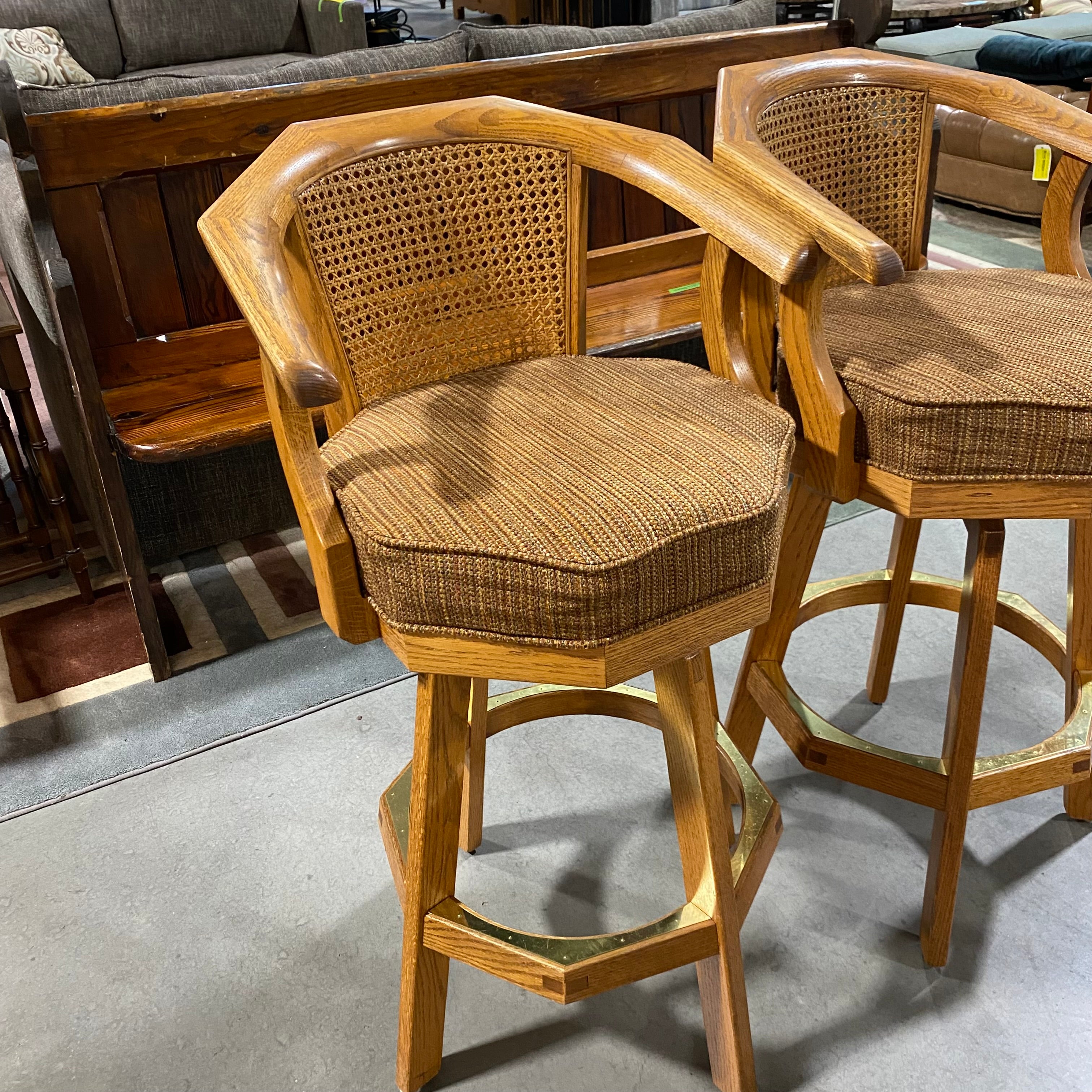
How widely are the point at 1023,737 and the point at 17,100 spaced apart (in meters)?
1.91

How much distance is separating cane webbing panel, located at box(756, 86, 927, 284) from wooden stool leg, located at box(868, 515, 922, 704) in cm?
41

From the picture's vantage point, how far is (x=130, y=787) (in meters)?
1.68

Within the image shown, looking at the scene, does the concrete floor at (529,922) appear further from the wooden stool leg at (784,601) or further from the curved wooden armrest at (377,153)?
the curved wooden armrest at (377,153)

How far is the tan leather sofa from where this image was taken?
405 centimetres

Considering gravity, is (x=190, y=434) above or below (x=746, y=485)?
below

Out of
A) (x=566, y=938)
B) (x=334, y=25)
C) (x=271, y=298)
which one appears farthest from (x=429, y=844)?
(x=334, y=25)

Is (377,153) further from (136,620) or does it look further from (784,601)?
(136,620)

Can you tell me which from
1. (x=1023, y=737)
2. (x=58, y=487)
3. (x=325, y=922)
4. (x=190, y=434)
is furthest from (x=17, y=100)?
(x=1023, y=737)

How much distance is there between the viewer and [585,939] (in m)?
1.08

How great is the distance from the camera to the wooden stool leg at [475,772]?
133 centimetres

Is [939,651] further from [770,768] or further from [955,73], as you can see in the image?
[955,73]

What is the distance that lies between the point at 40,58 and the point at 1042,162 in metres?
4.51

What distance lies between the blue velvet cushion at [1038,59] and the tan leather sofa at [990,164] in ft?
0.21

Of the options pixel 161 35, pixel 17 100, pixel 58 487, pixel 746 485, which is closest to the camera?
pixel 746 485
